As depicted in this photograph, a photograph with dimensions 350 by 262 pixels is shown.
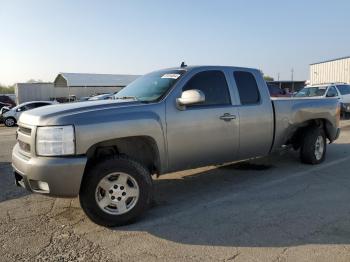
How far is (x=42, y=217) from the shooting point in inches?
200

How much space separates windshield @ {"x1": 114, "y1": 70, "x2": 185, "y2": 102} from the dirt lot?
4.89 feet

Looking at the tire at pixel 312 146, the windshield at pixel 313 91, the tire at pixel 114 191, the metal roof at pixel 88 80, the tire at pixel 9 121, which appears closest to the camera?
the tire at pixel 114 191

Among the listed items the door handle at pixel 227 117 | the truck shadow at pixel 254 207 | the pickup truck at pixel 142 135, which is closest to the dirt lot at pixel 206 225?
the truck shadow at pixel 254 207

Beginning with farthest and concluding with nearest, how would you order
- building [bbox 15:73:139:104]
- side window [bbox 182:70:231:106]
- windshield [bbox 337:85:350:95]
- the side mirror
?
building [bbox 15:73:139:104] < windshield [bbox 337:85:350:95] < side window [bbox 182:70:231:106] < the side mirror

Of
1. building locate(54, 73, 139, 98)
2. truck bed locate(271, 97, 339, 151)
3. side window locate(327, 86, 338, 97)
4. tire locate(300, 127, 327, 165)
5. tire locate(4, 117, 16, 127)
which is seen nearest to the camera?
truck bed locate(271, 97, 339, 151)

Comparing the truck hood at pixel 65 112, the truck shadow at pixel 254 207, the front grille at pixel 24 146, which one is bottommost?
the truck shadow at pixel 254 207

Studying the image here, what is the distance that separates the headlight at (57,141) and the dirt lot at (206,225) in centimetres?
94

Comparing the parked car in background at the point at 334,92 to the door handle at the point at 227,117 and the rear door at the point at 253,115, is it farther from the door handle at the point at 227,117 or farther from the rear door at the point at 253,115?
the door handle at the point at 227,117

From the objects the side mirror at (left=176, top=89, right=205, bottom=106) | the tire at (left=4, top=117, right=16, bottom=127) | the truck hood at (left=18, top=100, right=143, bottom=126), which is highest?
the side mirror at (left=176, top=89, right=205, bottom=106)

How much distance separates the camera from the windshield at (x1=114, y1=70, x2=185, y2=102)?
5.34 m

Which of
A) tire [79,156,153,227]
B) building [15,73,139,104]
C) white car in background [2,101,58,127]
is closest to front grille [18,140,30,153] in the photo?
tire [79,156,153,227]

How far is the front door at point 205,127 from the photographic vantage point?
5.19 m

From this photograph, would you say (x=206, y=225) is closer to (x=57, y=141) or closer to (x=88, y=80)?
(x=57, y=141)

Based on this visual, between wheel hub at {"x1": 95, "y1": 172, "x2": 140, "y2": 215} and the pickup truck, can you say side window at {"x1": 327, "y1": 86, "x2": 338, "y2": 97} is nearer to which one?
the pickup truck
